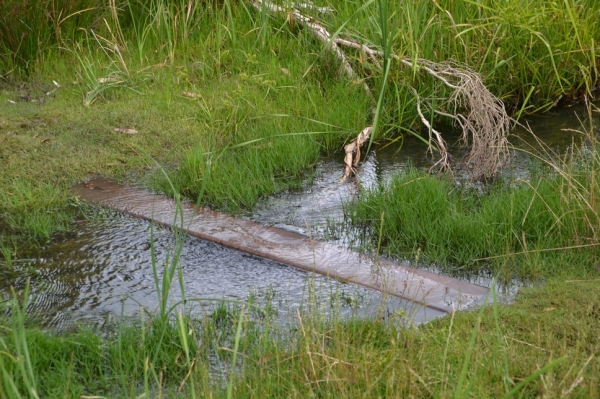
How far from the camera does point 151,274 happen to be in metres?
3.81

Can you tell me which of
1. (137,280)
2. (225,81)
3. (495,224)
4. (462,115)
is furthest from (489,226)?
(225,81)

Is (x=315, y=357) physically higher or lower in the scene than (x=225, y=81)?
lower

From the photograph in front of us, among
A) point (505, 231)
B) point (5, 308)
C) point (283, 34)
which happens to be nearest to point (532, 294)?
point (505, 231)

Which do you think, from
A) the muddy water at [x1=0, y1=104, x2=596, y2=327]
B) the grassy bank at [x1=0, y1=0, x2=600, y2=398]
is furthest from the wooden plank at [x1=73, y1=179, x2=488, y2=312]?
the grassy bank at [x1=0, y1=0, x2=600, y2=398]

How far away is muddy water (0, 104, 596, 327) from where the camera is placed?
347cm

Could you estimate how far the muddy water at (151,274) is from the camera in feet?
11.4

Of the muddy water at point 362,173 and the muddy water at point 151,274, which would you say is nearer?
the muddy water at point 151,274

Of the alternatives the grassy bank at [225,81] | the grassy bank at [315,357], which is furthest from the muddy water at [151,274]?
the grassy bank at [225,81]

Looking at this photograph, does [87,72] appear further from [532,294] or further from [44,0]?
[532,294]

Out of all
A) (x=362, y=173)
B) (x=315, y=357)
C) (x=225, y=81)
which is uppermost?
(x=225, y=81)

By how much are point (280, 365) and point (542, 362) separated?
0.94 m

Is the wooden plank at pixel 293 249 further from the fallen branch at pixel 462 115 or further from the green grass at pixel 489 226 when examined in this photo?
the fallen branch at pixel 462 115

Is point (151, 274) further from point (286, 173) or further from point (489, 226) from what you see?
point (489, 226)

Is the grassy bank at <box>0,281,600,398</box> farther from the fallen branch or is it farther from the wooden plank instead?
the fallen branch
